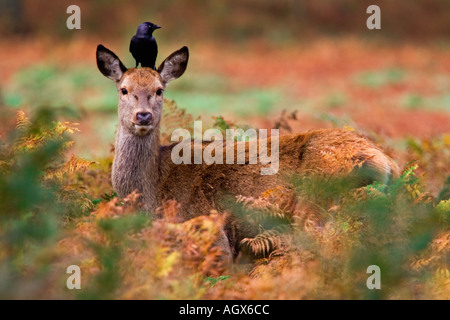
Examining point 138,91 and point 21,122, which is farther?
point 138,91

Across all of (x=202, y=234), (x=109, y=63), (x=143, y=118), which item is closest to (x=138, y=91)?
(x=143, y=118)

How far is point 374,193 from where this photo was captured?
Answer: 18.5ft

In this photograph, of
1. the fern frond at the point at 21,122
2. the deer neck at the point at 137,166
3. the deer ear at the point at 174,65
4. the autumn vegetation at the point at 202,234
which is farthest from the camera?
the deer ear at the point at 174,65

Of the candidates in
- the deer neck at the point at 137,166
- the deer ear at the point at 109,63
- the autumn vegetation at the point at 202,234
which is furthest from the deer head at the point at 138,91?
the autumn vegetation at the point at 202,234

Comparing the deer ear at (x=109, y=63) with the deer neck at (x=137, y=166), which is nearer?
the deer neck at (x=137, y=166)

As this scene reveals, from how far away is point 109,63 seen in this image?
22.0 ft

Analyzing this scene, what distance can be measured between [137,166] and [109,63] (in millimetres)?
1065

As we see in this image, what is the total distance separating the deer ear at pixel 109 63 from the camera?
6676 millimetres

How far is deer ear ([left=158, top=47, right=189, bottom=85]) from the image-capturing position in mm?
6836

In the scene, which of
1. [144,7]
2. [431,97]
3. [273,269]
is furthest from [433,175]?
[144,7]

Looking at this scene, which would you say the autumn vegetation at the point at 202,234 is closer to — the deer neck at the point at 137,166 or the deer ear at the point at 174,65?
the deer neck at the point at 137,166

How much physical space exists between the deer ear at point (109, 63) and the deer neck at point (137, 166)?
22.6 inches

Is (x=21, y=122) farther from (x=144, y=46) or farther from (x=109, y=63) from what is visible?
(x=144, y=46)
